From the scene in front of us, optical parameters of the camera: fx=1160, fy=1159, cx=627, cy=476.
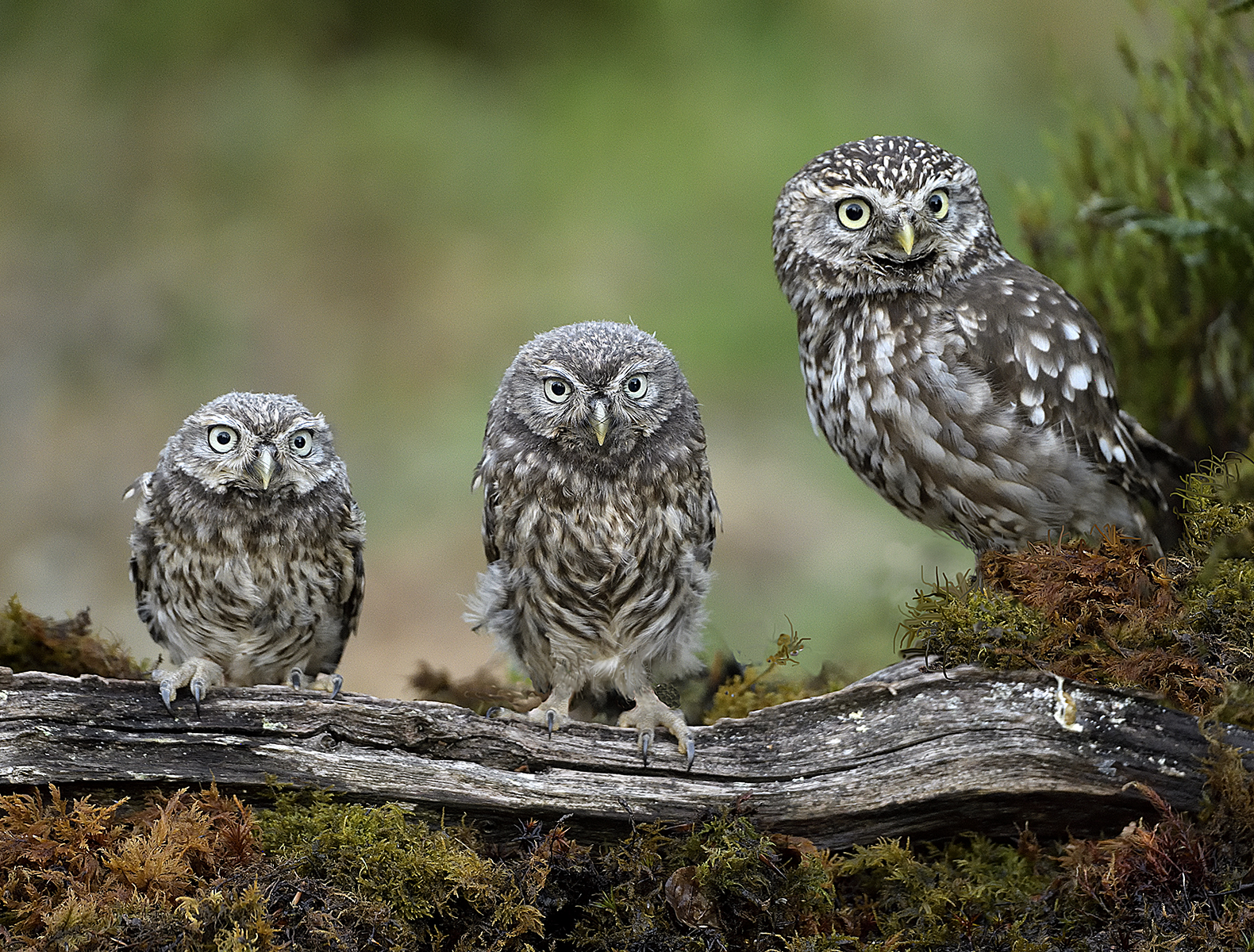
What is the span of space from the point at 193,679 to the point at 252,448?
22.2 inches

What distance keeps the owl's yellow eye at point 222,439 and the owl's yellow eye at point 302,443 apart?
128 millimetres

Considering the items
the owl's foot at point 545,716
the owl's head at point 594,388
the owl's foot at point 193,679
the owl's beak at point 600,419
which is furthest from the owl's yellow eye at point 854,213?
the owl's foot at point 193,679

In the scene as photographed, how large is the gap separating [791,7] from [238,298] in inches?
141

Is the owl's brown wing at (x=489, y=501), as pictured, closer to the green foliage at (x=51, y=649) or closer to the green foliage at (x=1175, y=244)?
the green foliage at (x=51, y=649)

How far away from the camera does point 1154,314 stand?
334cm

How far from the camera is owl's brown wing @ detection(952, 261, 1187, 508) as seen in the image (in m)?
2.75

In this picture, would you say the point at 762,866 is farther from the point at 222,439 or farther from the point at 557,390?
the point at 222,439

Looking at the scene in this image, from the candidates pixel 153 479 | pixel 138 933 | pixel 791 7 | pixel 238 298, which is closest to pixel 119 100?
pixel 238 298

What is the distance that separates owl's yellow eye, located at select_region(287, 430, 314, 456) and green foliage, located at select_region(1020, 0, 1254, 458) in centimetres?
213

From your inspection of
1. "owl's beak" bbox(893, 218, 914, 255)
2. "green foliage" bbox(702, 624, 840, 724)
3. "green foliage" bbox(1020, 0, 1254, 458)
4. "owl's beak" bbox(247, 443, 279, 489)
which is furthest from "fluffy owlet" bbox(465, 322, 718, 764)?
"green foliage" bbox(1020, 0, 1254, 458)

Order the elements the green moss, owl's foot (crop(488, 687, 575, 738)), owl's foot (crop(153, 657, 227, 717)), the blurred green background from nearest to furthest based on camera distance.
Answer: the green moss
owl's foot (crop(153, 657, 227, 717))
owl's foot (crop(488, 687, 575, 738))
the blurred green background

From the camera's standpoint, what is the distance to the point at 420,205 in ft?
22.3

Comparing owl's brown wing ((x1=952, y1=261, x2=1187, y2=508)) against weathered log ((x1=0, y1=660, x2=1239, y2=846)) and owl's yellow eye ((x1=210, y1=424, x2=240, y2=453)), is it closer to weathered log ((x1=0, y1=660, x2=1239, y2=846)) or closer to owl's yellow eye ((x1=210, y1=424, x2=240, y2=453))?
weathered log ((x1=0, y1=660, x2=1239, y2=846))

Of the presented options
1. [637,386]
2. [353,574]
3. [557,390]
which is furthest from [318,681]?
[637,386]
